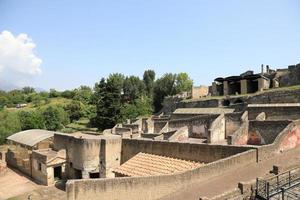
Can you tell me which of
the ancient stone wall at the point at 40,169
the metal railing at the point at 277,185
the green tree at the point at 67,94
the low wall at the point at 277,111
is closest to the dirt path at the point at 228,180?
the metal railing at the point at 277,185

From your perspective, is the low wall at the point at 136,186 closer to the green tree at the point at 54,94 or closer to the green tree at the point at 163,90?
the green tree at the point at 163,90

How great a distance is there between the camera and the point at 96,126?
147 ft

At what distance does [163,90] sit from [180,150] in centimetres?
4312

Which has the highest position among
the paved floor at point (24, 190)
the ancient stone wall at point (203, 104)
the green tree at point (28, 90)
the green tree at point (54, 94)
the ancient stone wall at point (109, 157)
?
the green tree at point (28, 90)

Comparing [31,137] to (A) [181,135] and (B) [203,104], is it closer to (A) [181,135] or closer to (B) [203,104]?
(A) [181,135]

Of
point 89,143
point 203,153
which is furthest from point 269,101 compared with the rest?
point 89,143

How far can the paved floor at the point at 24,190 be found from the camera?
2128 cm

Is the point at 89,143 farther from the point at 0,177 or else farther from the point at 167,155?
the point at 0,177

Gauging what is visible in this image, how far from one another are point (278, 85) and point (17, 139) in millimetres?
27894

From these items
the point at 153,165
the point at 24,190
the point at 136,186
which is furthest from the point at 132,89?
the point at 136,186

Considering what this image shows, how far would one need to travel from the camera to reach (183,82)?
202ft

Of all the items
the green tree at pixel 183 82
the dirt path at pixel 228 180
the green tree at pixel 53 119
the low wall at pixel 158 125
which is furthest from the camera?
the green tree at pixel 183 82

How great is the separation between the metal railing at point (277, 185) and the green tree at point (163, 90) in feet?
162

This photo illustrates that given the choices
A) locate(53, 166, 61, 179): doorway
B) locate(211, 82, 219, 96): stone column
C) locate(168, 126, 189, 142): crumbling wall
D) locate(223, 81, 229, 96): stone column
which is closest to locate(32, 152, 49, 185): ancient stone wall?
locate(53, 166, 61, 179): doorway
